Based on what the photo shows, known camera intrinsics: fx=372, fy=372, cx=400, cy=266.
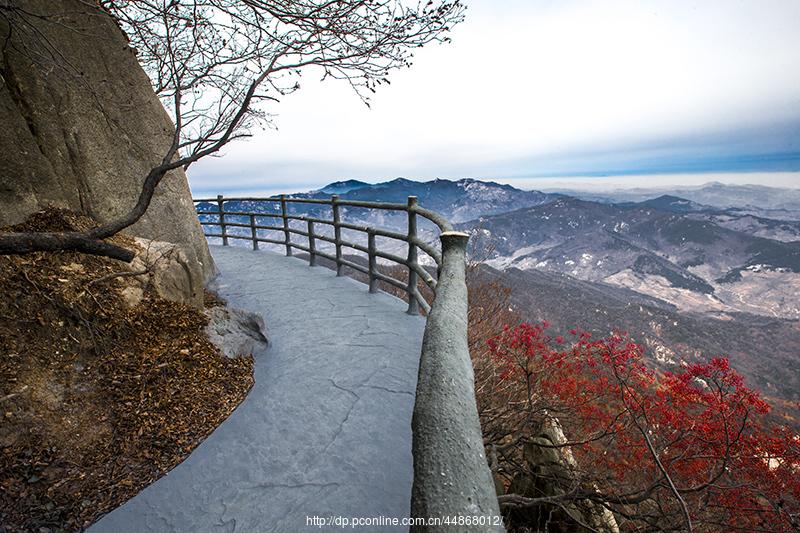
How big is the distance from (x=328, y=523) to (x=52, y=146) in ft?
15.4

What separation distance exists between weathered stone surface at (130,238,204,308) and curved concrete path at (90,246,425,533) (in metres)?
0.89

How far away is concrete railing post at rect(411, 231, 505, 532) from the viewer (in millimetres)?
738

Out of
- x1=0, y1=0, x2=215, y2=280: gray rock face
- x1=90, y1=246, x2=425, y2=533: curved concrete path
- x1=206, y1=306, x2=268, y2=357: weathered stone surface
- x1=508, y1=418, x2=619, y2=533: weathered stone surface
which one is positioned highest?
x1=0, y1=0, x2=215, y2=280: gray rock face

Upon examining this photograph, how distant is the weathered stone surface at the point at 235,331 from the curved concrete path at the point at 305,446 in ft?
0.48

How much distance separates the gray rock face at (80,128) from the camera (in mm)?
3432

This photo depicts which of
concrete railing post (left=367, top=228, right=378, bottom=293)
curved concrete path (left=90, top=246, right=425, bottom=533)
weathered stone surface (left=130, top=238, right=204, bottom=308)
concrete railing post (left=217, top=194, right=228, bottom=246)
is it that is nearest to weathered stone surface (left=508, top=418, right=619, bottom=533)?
curved concrete path (left=90, top=246, right=425, bottom=533)

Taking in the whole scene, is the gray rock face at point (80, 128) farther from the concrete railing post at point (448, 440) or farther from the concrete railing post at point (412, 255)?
the concrete railing post at point (448, 440)

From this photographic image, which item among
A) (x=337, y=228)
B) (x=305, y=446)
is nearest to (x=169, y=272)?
(x=305, y=446)

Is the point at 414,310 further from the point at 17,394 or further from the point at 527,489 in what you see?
the point at 17,394

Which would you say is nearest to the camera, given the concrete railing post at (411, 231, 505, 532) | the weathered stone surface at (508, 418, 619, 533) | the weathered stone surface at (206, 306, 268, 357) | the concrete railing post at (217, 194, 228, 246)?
the concrete railing post at (411, 231, 505, 532)

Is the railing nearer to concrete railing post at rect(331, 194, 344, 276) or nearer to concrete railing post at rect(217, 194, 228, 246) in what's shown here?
concrete railing post at rect(331, 194, 344, 276)

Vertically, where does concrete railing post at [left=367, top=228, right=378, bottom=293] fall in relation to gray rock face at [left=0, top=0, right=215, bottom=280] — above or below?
below

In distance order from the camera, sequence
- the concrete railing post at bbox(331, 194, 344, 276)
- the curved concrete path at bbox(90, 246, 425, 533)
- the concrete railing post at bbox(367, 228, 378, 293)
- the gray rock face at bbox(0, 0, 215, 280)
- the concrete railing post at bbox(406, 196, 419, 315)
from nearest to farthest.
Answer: the curved concrete path at bbox(90, 246, 425, 533) → the gray rock face at bbox(0, 0, 215, 280) → the concrete railing post at bbox(406, 196, 419, 315) → the concrete railing post at bbox(367, 228, 378, 293) → the concrete railing post at bbox(331, 194, 344, 276)

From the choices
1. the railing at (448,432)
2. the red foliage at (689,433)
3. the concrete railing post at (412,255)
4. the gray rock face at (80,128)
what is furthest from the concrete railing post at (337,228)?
the railing at (448,432)
